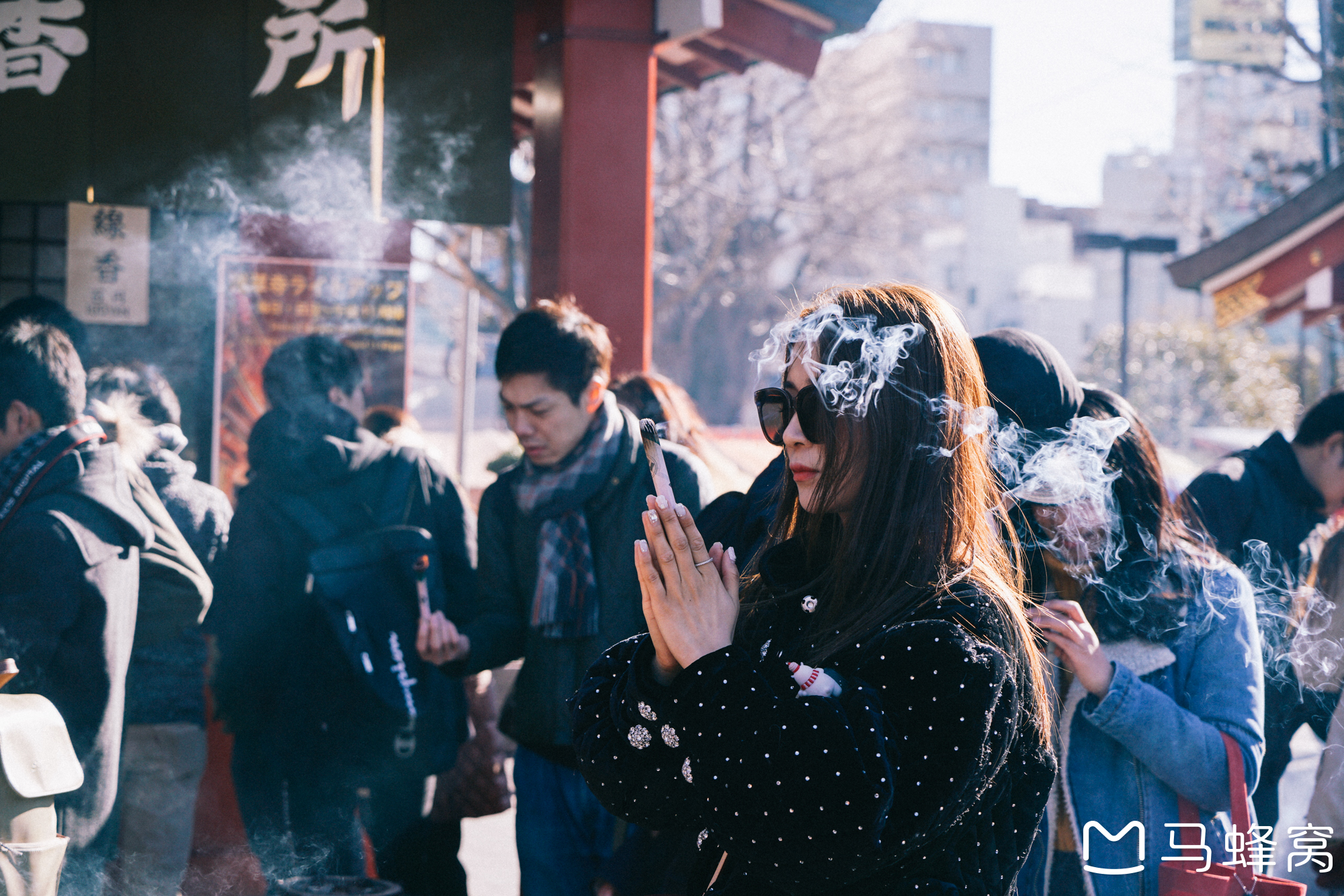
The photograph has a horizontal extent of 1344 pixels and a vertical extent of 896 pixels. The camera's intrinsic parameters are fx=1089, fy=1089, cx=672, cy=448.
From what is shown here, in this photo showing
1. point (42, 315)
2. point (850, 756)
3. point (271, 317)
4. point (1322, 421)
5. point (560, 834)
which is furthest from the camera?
point (271, 317)

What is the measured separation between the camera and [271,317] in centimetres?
445

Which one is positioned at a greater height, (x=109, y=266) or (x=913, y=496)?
(x=109, y=266)

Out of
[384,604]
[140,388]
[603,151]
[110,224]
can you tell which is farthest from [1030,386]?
[110,224]

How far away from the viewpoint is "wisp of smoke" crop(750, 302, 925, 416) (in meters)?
1.57

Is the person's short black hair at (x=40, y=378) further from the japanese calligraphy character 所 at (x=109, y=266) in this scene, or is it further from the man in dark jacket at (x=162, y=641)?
the japanese calligraphy character 所 at (x=109, y=266)

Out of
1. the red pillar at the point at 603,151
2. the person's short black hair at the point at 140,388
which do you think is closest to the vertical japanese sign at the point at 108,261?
the person's short black hair at the point at 140,388

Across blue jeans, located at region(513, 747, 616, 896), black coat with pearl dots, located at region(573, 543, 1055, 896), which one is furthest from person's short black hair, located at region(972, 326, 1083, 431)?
blue jeans, located at region(513, 747, 616, 896)

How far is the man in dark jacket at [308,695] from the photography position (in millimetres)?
3361

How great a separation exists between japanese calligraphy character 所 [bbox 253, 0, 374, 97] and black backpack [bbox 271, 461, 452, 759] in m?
1.42

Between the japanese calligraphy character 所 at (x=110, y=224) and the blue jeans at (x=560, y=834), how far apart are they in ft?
7.84

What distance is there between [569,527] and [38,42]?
2.31 meters

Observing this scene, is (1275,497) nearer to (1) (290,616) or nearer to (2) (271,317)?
(1) (290,616)

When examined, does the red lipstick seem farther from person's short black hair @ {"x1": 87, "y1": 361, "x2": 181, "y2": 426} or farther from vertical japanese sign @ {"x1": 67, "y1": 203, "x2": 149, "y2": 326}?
vertical japanese sign @ {"x1": 67, "y1": 203, "x2": 149, "y2": 326}

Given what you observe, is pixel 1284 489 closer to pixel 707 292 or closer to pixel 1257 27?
pixel 1257 27
